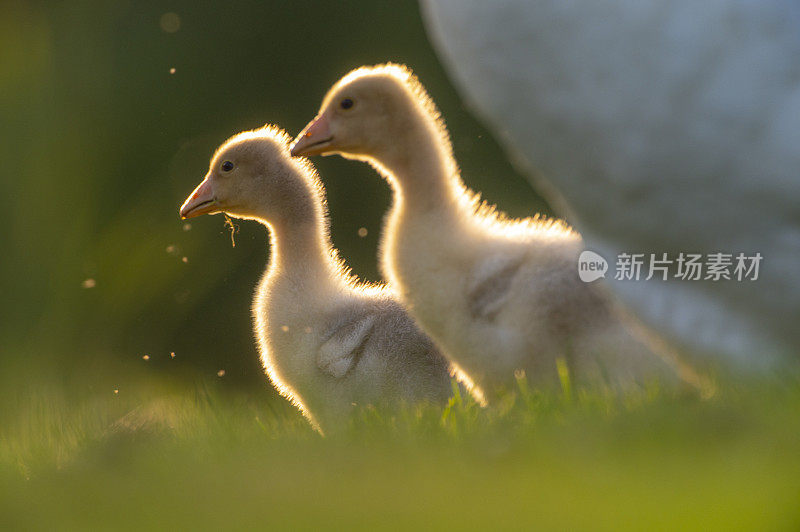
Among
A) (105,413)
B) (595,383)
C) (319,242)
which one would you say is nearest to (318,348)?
(319,242)

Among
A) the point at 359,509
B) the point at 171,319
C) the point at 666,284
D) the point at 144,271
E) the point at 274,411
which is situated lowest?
the point at 171,319

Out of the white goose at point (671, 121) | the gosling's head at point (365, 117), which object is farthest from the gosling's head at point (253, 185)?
the white goose at point (671, 121)

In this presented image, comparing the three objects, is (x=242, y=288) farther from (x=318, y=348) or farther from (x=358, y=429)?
(x=358, y=429)

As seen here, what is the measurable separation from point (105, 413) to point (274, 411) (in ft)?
1.63

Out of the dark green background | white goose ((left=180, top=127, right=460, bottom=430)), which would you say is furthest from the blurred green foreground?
white goose ((left=180, top=127, right=460, bottom=430))

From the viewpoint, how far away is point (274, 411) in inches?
95.0

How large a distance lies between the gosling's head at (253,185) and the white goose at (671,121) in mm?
1258

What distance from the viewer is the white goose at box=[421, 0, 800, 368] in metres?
1.43

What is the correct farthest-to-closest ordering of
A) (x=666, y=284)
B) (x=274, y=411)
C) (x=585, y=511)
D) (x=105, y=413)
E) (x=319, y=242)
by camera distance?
(x=319, y=242) < (x=105, y=413) < (x=274, y=411) < (x=666, y=284) < (x=585, y=511)

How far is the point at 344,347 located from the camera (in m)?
2.50

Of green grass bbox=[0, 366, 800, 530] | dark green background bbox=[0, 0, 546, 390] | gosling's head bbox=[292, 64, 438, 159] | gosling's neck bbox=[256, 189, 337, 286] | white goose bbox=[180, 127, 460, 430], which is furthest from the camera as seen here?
dark green background bbox=[0, 0, 546, 390]

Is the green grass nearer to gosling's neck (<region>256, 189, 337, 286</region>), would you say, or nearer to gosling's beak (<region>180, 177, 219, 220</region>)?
gosling's neck (<region>256, 189, 337, 286</region>)

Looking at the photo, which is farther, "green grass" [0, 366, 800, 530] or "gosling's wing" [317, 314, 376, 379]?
"gosling's wing" [317, 314, 376, 379]

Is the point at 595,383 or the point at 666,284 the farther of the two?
the point at 595,383
